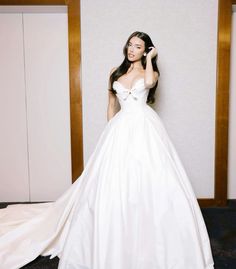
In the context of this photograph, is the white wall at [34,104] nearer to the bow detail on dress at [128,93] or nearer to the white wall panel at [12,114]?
the white wall panel at [12,114]

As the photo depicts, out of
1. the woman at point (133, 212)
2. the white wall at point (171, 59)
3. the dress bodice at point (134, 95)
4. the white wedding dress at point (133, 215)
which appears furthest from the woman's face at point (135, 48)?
the white wall at point (171, 59)

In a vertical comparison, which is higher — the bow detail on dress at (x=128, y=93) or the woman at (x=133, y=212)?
the bow detail on dress at (x=128, y=93)

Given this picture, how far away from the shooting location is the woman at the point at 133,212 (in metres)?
2.06

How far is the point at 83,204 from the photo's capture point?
2199 mm

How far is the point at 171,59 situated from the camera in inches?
132

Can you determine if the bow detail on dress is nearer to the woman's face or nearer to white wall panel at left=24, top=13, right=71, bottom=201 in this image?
the woman's face

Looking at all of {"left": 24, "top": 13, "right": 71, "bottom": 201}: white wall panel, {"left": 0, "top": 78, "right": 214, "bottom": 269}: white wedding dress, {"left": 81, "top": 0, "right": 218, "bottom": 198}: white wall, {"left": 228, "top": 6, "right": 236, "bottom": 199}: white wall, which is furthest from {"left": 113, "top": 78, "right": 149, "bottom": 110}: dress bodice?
{"left": 228, "top": 6, "right": 236, "bottom": 199}: white wall

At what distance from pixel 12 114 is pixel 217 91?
2446 millimetres

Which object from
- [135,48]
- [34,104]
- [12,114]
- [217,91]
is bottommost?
[12,114]

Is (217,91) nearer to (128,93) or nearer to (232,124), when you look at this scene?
(232,124)

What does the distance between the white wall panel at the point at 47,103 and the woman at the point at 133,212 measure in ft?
4.30

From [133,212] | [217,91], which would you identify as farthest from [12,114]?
[217,91]

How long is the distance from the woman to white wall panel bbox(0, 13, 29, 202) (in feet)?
4.40

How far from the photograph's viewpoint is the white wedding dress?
6.75 ft
